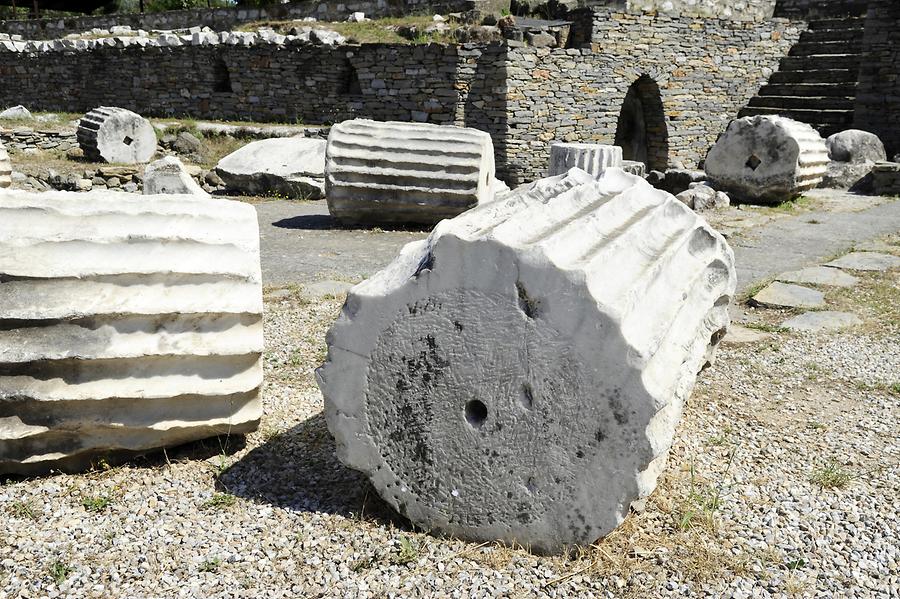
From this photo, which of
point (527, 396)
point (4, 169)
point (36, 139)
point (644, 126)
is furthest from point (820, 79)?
point (527, 396)

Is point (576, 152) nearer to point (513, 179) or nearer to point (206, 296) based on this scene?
point (513, 179)

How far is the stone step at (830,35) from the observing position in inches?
588

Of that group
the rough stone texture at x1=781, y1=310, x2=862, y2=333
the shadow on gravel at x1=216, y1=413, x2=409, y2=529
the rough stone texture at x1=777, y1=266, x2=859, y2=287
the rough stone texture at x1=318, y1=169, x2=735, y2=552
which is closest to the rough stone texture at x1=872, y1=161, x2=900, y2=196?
the rough stone texture at x1=777, y1=266, x2=859, y2=287

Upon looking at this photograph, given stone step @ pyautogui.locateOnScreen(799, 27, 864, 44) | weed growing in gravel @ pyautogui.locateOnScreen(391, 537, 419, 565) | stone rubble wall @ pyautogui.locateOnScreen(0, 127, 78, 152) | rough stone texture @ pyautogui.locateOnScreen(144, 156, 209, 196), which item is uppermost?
stone step @ pyautogui.locateOnScreen(799, 27, 864, 44)

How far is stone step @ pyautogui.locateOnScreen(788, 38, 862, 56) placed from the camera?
14740 millimetres

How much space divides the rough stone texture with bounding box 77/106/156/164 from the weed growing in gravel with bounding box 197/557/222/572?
438 inches

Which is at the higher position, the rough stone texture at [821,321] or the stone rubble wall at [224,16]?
the stone rubble wall at [224,16]

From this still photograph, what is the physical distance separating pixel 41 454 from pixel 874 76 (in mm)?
15110

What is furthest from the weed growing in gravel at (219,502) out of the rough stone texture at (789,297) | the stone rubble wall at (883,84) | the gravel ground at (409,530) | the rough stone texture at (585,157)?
the stone rubble wall at (883,84)

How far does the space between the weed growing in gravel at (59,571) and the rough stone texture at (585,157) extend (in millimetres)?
6902

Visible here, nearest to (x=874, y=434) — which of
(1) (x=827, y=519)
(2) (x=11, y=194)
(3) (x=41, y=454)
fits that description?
(1) (x=827, y=519)

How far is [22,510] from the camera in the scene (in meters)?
2.56

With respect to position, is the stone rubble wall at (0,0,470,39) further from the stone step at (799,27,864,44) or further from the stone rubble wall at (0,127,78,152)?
the stone rubble wall at (0,127,78,152)

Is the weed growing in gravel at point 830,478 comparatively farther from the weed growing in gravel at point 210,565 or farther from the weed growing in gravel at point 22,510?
the weed growing in gravel at point 22,510
